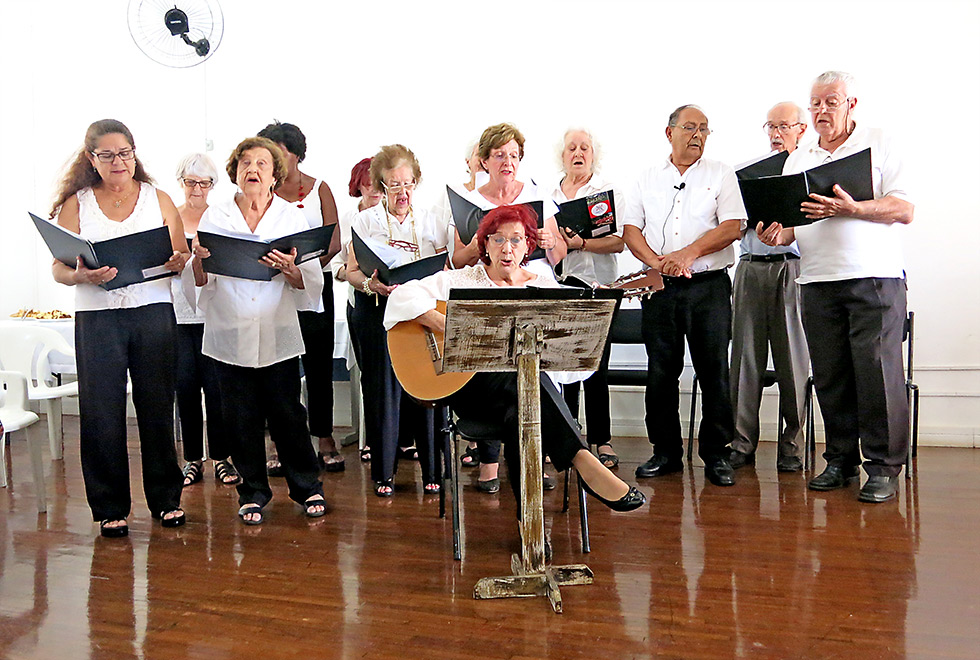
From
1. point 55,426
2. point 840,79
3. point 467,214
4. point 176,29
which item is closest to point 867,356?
point 840,79

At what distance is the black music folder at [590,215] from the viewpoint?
4.00 metres

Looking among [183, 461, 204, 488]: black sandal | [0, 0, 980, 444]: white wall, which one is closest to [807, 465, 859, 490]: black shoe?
[0, 0, 980, 444]: white wall

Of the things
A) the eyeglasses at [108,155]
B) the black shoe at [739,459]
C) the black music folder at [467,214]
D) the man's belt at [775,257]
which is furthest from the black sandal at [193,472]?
the man's belt at [775,257]

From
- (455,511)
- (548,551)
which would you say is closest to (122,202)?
(455,511)

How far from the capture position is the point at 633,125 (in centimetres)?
554

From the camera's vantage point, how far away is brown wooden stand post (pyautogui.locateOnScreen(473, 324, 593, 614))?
108 inches

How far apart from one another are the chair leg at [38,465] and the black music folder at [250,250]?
52.6 inches

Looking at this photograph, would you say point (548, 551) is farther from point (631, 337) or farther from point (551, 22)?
point (551, 22)

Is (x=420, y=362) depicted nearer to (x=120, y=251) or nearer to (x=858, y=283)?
(x=120, y=251)

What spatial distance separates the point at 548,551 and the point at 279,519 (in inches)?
51.0

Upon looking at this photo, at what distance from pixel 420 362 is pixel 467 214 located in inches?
31.3

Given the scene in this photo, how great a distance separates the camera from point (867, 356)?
3.85m

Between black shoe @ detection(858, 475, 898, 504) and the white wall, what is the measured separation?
1.47 meters

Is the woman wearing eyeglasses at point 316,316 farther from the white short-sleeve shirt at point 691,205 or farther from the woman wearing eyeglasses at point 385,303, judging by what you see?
the white short-sleeve shirt at point 691,205
